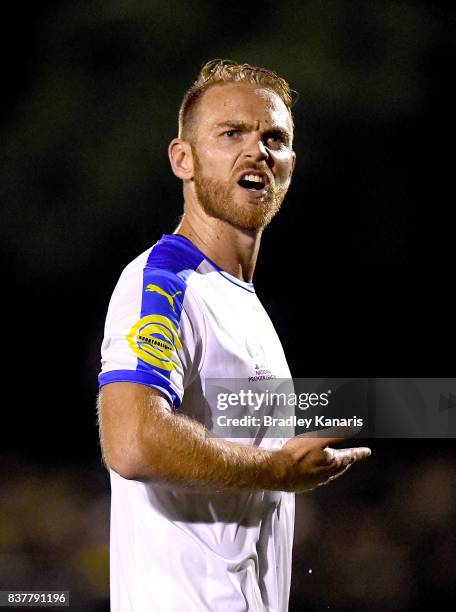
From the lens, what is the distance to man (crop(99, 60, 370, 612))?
1.17 m

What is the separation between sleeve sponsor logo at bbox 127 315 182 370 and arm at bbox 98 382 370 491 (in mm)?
51

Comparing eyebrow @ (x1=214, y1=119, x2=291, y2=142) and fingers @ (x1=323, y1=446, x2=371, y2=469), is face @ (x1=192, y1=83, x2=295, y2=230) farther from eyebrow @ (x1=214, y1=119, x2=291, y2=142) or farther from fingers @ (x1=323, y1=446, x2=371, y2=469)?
fingers @ (x1=323, y1=446, x2=371, y2=469)

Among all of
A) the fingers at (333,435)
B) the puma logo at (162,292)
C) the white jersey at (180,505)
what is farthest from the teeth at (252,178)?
the fingers at (333,435)

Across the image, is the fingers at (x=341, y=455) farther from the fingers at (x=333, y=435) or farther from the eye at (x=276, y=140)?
the eye at (x=276, y=140)

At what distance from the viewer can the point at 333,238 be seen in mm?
2881

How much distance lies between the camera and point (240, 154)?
1562mm

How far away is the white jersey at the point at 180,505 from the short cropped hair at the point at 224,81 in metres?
0.42

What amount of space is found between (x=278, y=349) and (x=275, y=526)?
0.35 m

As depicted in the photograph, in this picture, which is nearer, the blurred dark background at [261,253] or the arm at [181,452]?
the arm at [181,452]

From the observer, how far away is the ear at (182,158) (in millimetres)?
1639

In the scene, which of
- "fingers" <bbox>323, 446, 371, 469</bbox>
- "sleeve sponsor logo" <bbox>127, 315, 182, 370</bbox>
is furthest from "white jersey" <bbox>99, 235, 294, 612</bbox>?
"fingers" <bbox>323, 446, 371, 469</bbox>

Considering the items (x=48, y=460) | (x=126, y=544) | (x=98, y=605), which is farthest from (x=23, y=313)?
(x=126, y=544)

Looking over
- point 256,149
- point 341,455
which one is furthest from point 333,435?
point 256,149

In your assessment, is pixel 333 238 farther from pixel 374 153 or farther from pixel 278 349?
pixel 278 349
